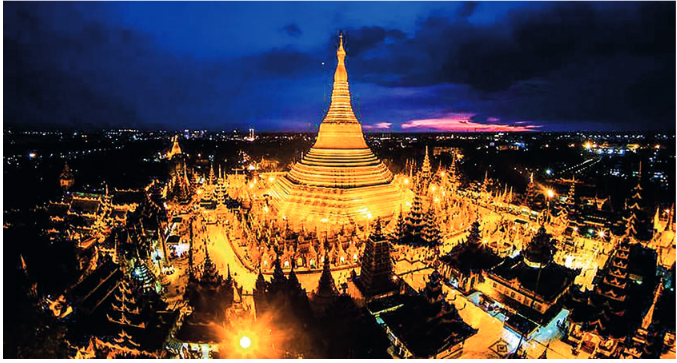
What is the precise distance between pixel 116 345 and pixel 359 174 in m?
15.1

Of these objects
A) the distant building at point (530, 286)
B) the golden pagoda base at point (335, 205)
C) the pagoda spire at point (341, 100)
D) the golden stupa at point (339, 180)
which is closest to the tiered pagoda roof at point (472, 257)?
the distant building at point (530, 286)

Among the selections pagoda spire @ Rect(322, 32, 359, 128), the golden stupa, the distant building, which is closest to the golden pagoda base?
the golden stupa

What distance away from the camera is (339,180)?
20969 mm

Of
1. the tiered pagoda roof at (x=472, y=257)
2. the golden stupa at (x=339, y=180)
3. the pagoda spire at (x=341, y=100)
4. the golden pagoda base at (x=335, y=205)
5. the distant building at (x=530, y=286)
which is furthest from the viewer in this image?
the pagoda spire at (x=341, y=100)

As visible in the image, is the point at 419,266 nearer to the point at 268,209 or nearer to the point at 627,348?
the point at 627,348

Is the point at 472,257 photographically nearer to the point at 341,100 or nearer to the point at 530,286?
the point at 530,286

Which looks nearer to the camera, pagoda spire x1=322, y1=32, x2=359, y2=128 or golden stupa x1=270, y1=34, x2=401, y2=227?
golden stupa x1=270, y1=34, x2=401, y2=227

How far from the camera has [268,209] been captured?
22.7 m

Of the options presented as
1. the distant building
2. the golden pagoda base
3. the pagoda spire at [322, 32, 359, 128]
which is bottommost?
the distant building

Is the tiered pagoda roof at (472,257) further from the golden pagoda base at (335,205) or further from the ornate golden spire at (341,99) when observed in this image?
the ornate golden spire at (341,99)

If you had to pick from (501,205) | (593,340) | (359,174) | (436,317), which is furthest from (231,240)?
(501,205)

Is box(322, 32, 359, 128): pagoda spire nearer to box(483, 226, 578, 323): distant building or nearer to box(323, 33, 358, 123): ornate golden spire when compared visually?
box(323, 33, 358, 123): ornate golden spire

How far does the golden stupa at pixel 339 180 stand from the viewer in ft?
66.2

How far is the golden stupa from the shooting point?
795 inches
